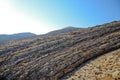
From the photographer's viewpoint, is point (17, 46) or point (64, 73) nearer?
point (64, 73)

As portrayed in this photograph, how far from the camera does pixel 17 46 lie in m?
41.7

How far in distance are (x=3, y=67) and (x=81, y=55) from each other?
1312cm

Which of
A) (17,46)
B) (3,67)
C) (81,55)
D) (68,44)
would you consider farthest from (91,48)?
(17,46)

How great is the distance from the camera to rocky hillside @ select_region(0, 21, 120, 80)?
Answer: 27094mm

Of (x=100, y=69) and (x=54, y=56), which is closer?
(x=100, y=69)

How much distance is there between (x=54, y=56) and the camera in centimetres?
3169

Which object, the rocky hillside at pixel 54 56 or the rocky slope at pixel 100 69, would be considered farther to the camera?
the rocky hillside at pixel 54 56

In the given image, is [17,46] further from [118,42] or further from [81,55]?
[118,42]

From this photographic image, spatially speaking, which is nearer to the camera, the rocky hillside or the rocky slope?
the rocky slope

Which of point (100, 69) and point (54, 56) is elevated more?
point (54, 56)

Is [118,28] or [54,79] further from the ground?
[118,28]

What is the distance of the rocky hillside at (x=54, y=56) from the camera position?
88.9ft

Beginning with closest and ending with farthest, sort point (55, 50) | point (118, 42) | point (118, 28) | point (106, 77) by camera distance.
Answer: point (106, 77)
point (118, 42)
point (55, 50)
point (118, 28)

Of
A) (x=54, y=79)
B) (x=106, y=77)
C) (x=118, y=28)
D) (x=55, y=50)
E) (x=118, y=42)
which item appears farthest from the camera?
(x=118, y=28)
